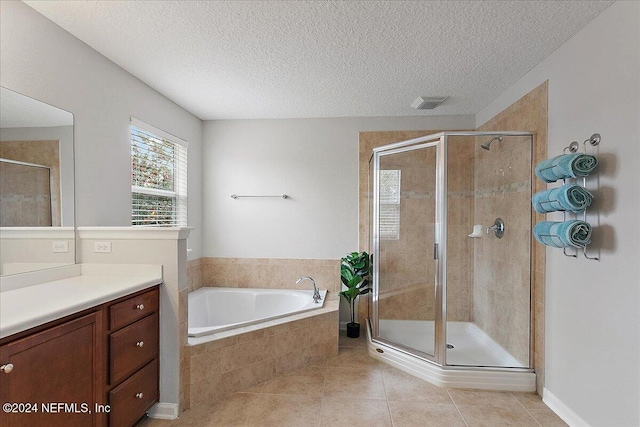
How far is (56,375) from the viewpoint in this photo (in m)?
1.34

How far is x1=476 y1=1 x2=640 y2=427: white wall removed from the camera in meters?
1.55

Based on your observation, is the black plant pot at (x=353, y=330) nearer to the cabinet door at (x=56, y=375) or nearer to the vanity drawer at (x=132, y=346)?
the vanity drawer at (x=132, y=346)

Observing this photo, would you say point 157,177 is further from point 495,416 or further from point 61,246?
point 495,416

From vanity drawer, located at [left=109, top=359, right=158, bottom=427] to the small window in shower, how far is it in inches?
84.5

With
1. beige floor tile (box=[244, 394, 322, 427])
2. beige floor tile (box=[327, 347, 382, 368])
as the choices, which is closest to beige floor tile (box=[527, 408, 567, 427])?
beige floor tile (box=[327, 347, 382, 368])

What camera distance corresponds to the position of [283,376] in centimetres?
256

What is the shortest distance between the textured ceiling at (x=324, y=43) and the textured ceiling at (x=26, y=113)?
0.50 meters

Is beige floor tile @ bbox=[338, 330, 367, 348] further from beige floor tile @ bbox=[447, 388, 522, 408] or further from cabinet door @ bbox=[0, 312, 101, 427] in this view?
cabinet door @ bbox=[0, 312, 101, 427]

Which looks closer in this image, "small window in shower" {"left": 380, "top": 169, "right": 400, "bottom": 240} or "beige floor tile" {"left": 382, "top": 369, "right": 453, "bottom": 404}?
"beige floor tile" {"left": 382, "top": 369, "right": 453, "bottom": 404}

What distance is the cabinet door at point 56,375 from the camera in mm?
Result: 1163

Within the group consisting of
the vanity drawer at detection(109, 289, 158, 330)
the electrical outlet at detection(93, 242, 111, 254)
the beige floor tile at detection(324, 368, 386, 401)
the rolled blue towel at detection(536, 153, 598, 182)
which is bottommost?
the beige floor tile at detection(324, 368, 386, 401)


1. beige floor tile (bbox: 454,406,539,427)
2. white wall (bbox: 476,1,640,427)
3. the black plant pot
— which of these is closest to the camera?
white wall (bbox: 476,1,640,427)

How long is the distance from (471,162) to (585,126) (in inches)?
35.7

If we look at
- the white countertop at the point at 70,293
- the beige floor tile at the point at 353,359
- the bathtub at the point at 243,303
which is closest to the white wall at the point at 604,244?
the beige floor tile at the point at 353,359
